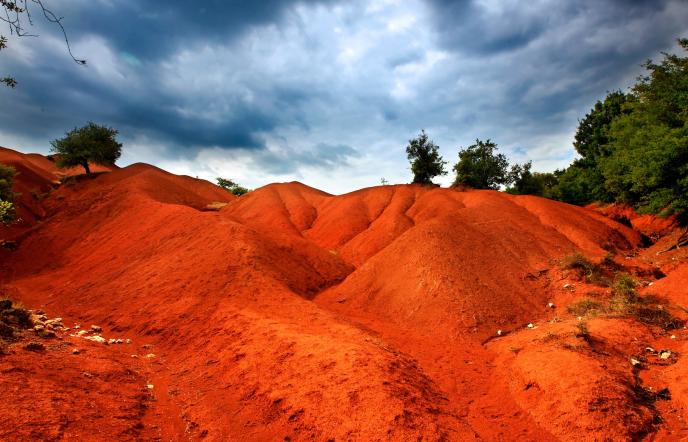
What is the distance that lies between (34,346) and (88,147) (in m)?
36.2

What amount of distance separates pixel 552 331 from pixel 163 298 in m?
13.2

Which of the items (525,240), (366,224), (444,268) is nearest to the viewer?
(444,268)

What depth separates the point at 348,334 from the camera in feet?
31.8

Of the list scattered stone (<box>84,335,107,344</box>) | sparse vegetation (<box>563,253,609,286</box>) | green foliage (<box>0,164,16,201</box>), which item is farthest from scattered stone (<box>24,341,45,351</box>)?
green foliage (<box>0,164,16,201</box>)

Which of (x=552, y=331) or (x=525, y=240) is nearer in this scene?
(x=552, y=331)

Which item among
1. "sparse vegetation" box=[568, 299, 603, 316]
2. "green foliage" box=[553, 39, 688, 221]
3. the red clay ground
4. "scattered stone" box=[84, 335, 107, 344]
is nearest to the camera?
the red clay ground

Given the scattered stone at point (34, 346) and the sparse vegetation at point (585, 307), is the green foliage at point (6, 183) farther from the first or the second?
the sparse vegetation at point (585, 307)

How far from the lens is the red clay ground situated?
6.17m

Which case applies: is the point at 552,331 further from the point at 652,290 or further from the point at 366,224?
the point at 366,224

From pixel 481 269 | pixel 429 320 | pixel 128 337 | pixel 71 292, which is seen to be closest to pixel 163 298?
pixel 128 337

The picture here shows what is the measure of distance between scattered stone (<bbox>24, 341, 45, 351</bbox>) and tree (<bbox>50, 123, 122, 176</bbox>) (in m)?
35.4

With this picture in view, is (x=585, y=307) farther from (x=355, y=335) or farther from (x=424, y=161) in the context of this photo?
(x=424, y=161)

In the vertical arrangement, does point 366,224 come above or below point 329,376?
above

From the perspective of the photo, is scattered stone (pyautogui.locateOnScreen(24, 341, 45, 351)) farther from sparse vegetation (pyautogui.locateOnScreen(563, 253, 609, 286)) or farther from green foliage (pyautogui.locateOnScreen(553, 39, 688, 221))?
green foliage (pyautogui.locateOnScreen(553, 39, 688, 221))
